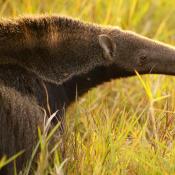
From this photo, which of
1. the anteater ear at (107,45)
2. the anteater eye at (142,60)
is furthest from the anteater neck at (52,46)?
the anteater eye at (142,60)

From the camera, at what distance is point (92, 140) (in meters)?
6.56

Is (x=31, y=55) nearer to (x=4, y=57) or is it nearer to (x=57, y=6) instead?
(x=4, y=57)

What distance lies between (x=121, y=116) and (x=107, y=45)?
2.10 feet

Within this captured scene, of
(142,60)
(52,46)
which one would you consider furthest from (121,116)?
(52,46)

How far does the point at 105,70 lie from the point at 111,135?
915 mm

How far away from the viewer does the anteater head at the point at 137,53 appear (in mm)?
6984

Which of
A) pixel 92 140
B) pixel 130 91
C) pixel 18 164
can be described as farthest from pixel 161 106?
pixel 18 164

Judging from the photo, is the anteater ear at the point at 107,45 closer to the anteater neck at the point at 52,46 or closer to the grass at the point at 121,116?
the anteater neck at the point at 52,46

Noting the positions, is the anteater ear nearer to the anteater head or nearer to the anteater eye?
the anteater head

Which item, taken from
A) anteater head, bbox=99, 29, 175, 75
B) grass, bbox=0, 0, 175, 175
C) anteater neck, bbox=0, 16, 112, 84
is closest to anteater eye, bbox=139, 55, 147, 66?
anteater head, bbox=99, 29, 175, 75

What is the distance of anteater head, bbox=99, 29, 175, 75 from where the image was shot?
698 cm

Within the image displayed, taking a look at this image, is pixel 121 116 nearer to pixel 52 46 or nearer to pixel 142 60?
pixel 142 60

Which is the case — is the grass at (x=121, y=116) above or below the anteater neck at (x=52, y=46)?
below

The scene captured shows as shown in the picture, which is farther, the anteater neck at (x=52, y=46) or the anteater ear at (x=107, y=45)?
the anteater ear at (x=107, y=45)
